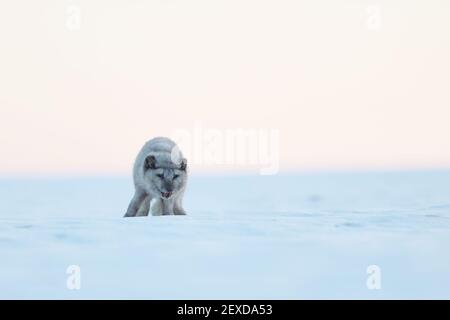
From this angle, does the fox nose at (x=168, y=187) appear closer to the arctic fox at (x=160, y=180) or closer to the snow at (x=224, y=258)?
the arctic fox at (x=160, y=180)

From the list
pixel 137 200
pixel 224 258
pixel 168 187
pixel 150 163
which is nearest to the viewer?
pixel 224 258

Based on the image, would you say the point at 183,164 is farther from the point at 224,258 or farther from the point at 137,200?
the point at 224,258

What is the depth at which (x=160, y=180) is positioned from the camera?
11289 millimetres

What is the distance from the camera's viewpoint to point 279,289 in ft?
17.6

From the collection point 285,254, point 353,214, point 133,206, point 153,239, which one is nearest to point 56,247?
point 153,239

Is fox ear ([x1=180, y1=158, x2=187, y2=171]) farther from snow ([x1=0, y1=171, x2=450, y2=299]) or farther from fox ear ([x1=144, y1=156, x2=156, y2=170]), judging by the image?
snow ([x1=0, y1=171, x2=450, y2=299])

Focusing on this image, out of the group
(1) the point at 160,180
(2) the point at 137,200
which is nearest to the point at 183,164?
(1) the point at 160,180

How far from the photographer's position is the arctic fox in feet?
37.1

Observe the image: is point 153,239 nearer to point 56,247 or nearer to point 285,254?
point 56,247

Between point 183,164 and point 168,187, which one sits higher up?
point 183,164

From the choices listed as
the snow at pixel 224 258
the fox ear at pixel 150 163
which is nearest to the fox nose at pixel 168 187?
the fox ear at pixel 150 163

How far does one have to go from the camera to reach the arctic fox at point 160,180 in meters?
11.3
